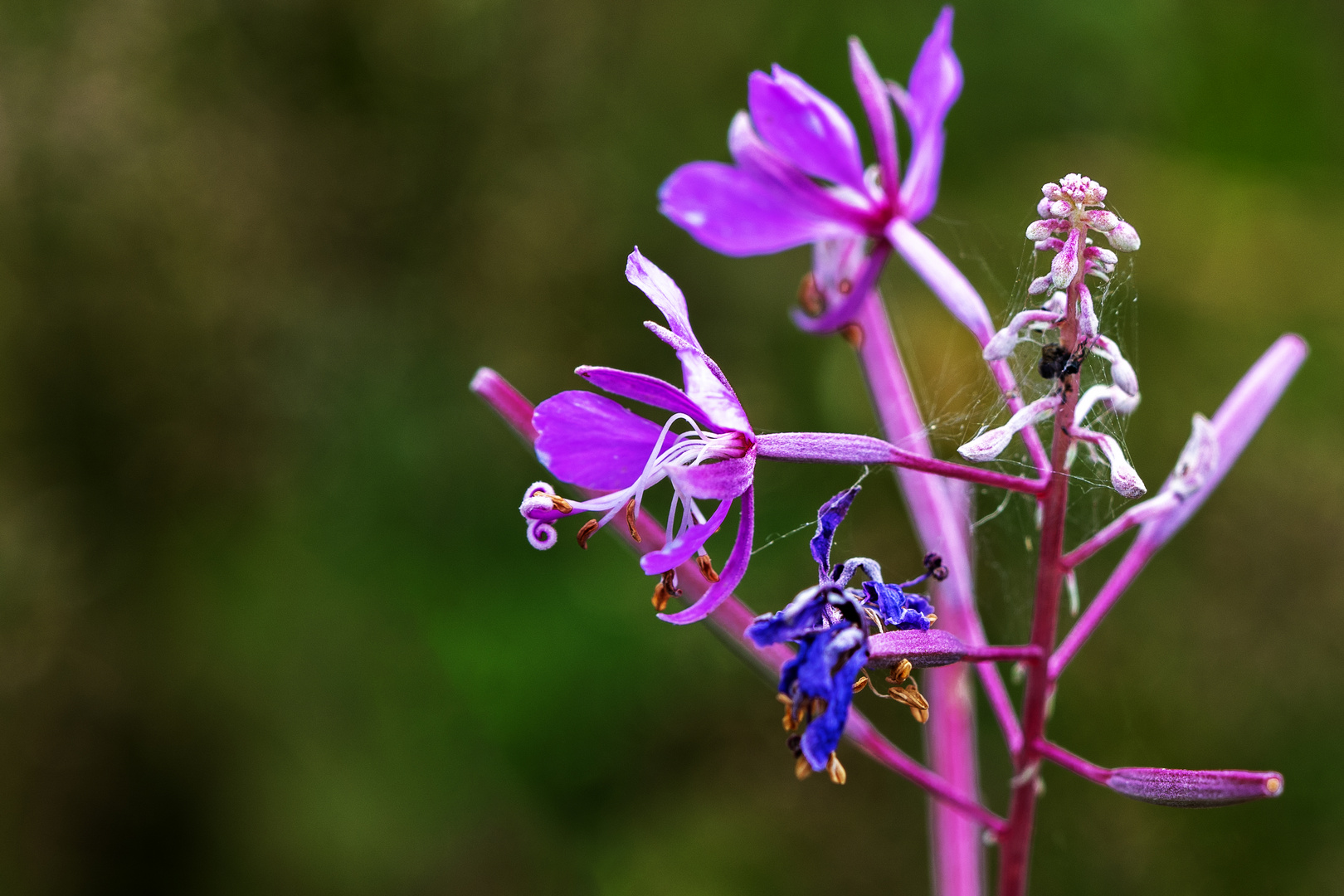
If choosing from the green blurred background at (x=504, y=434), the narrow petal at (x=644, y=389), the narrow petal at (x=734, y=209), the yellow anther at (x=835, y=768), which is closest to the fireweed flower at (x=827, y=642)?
the yellow anther at (x=835, y=768)

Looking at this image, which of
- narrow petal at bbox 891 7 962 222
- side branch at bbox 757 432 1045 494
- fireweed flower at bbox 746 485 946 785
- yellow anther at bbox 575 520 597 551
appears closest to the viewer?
fireweed flower at bbox 746 485 946 785

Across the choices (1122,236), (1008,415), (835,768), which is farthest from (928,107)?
(835,768)

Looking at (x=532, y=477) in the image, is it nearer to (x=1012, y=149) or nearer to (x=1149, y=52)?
(x=1012, y=149)

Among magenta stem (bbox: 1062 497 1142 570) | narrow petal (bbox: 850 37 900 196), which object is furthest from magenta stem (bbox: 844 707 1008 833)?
narrow petal (bbox: 850 37 900 196)

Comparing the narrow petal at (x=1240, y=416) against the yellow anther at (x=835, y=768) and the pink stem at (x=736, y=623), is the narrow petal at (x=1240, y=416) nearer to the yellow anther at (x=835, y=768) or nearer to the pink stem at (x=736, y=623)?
the pink stem at (x=736, y=623)

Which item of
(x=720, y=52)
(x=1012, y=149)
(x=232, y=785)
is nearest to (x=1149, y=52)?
(x=1012, y=149)

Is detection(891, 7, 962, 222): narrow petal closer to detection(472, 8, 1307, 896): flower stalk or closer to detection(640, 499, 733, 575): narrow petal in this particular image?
detection(472, 8, 1307, 896): flower stalk

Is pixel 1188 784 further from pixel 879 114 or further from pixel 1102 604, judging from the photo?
pixel 879 114
